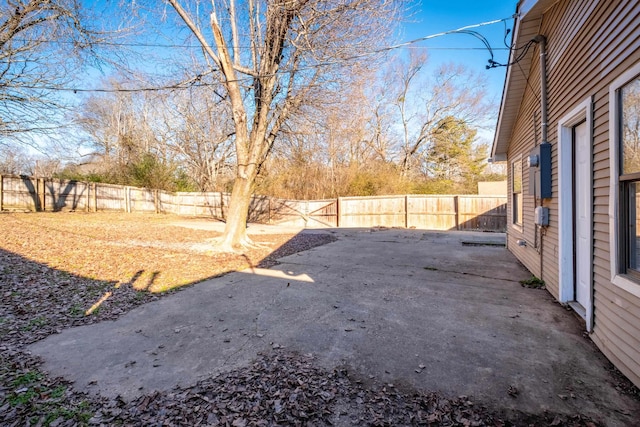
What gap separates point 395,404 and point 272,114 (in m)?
7.48

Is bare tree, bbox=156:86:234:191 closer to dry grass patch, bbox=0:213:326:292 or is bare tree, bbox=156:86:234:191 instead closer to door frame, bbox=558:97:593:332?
dry grass patch, bbox=0:213:326:292

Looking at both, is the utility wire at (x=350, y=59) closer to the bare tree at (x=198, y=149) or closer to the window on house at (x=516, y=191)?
the window on house at (x=516, y=191)

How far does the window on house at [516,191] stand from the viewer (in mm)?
6602

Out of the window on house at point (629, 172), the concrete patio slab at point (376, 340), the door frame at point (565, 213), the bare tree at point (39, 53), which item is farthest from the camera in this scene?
the bare tree at point (39, 53)

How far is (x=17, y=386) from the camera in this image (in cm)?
207

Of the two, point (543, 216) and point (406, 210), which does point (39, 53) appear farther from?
point (406, 210)

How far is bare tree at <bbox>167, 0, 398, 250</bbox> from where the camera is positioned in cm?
655

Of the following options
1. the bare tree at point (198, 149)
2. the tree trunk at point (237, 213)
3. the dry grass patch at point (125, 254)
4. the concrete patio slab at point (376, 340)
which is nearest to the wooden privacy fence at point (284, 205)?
the bare tree at point (198, 149)

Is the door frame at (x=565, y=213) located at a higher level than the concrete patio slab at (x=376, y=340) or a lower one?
higher

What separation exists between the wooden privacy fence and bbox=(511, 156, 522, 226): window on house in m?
6.65

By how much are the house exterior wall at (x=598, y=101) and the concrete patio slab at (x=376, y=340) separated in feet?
0.84

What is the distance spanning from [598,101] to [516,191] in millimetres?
4670

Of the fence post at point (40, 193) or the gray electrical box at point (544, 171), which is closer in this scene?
the gray electrical box at point (544, 171)

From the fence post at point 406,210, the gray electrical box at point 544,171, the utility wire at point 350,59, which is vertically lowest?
the fence post at point 406,210
